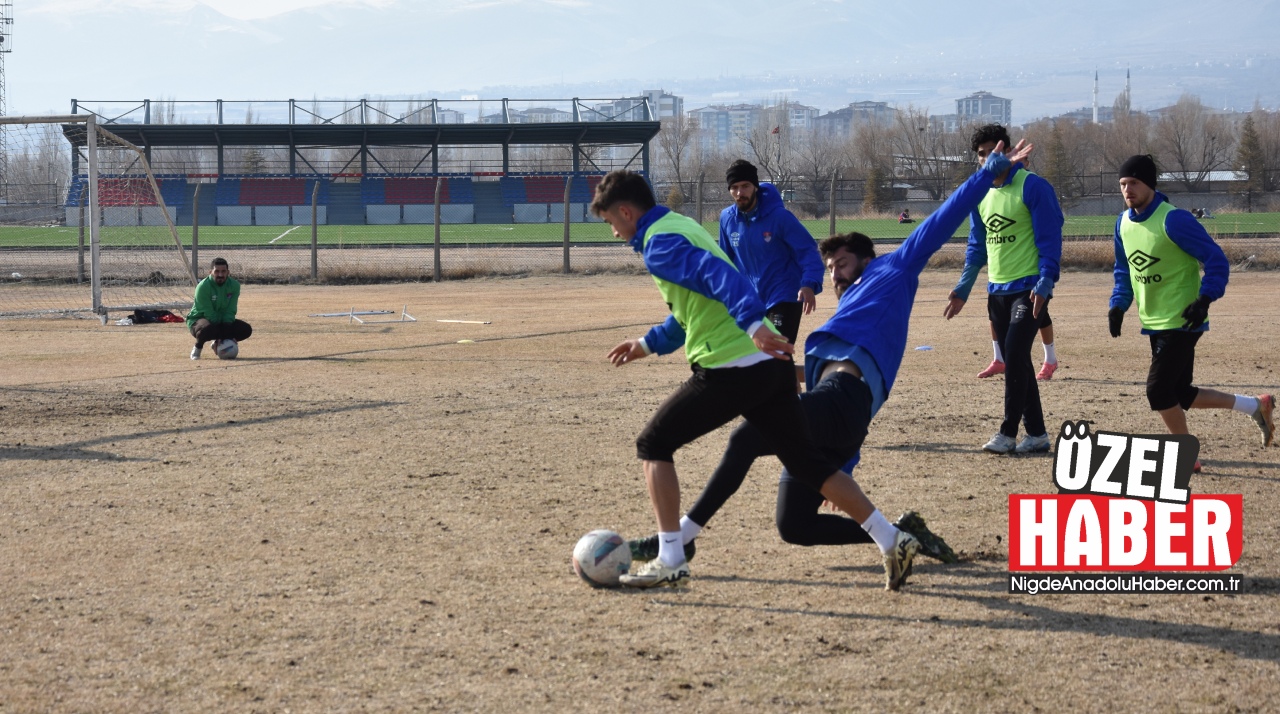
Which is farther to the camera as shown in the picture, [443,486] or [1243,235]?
[1243,235]

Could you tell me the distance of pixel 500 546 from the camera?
19.0 ft

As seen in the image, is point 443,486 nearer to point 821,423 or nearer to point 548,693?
point 821,423

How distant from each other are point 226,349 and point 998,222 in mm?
8979

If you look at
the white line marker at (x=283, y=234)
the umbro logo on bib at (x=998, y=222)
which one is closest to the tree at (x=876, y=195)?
the white line marker at (x=283, y=234)

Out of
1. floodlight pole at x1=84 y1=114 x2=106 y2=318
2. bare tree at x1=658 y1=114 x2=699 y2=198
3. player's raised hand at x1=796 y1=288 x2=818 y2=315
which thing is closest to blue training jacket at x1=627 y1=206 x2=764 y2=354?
player's raised hand at x1=796 y1=288 x2=818 y2=315

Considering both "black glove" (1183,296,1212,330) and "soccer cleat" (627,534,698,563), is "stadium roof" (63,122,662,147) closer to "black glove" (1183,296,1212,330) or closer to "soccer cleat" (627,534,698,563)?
"black glove" (1183,296,1212,330)

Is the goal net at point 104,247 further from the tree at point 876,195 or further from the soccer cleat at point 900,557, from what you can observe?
the tree at point 876,195

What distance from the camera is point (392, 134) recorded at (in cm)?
6184

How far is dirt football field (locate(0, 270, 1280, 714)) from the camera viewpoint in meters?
4.02

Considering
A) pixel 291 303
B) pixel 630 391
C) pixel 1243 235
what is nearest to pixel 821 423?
pixel 630 391

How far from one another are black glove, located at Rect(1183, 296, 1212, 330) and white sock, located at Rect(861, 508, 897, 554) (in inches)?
115

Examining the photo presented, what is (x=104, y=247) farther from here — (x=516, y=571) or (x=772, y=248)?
(x=516, y=571)

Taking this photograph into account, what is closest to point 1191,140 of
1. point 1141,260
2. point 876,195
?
point 876,195

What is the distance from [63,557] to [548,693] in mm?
2958
